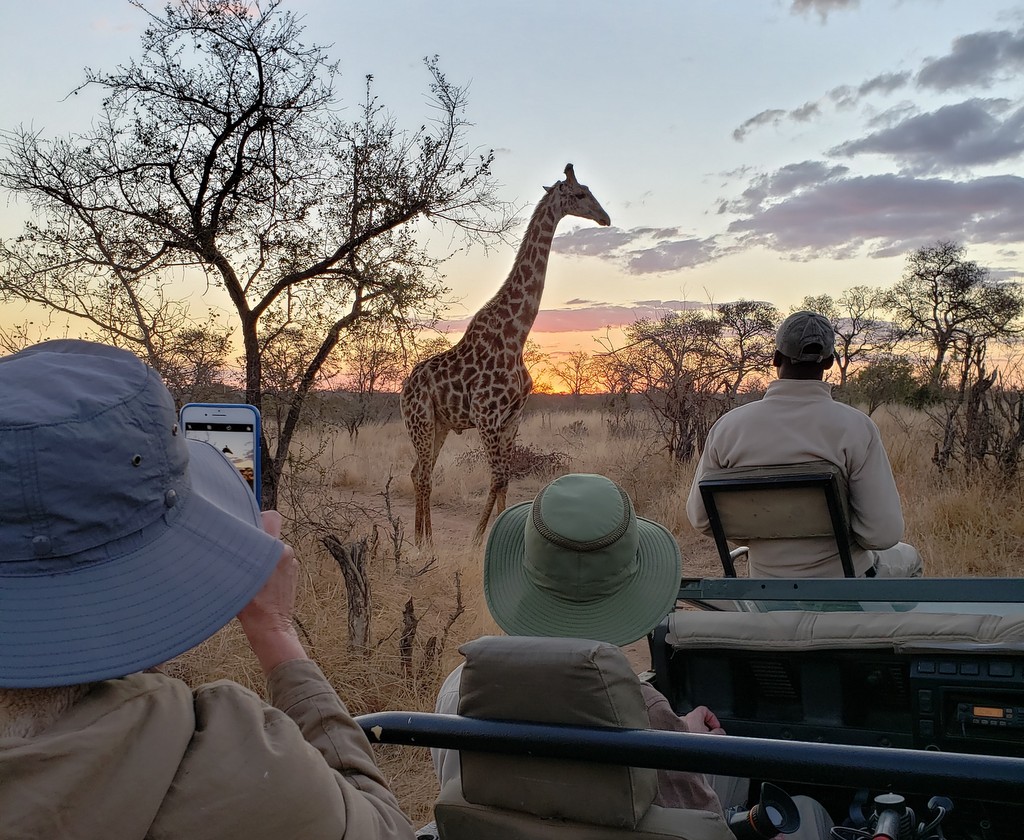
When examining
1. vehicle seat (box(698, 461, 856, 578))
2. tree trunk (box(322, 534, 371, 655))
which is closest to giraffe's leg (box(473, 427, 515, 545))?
tree trunk (box(322, 534, 371, 655))

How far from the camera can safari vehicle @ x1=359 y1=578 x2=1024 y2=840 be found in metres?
1.33

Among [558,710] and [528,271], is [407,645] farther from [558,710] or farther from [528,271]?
[528,271]

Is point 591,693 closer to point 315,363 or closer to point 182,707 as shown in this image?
point 182,707

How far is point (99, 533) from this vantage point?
3.42 feet

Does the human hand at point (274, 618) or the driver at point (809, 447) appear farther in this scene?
the driver at point (809, 447)

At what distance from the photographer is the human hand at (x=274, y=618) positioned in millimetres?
1293

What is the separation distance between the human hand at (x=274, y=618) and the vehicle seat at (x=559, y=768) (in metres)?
0.34

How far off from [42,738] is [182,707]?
141mm

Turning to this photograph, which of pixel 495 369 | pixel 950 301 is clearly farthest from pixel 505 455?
pixel 950 301

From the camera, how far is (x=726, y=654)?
96.3 inches

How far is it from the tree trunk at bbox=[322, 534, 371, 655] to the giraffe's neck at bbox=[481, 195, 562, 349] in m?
4.59

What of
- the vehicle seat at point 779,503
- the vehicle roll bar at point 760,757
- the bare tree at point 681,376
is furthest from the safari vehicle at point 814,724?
the bare tree at point 681,376

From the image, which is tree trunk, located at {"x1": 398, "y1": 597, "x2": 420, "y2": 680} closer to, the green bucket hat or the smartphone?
the smartphone

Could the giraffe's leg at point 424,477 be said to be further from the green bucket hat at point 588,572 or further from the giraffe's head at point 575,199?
the green bucket hat at point 588,572
